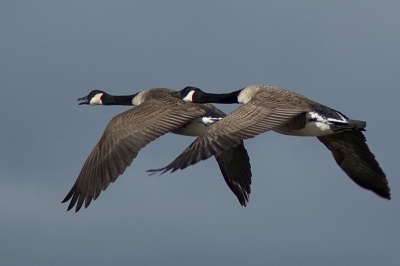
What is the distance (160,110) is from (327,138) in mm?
3679

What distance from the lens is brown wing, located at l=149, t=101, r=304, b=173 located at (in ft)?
69.8

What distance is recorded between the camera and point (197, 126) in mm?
24938

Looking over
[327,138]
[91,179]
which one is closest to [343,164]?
[327,138]

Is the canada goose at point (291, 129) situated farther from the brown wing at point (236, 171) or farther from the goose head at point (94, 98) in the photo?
the goose head at point (94, 98)

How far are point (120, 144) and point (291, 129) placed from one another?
11.8 ft

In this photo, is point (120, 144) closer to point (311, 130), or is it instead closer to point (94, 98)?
point (311, 130)

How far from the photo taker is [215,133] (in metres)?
21.8

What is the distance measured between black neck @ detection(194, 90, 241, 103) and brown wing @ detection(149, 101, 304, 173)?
2.99 m

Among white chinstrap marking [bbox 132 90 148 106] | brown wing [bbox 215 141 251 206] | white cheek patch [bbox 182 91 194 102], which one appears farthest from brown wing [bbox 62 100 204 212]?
white chinstrap marking [bbox 132 90 148 106]

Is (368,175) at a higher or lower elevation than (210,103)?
lower

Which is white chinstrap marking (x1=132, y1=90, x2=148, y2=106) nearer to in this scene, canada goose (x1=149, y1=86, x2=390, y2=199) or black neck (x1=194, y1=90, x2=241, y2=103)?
black neck (x1=194, y1=90, x2=241, y2=103)

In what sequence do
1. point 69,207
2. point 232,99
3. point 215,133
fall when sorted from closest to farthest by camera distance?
1. point 215,133
2. point 69,207
3. point 232,99

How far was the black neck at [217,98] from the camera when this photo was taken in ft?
84.9

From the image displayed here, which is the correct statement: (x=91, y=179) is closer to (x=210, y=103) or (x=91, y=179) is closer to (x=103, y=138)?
(x=103, y=138)
